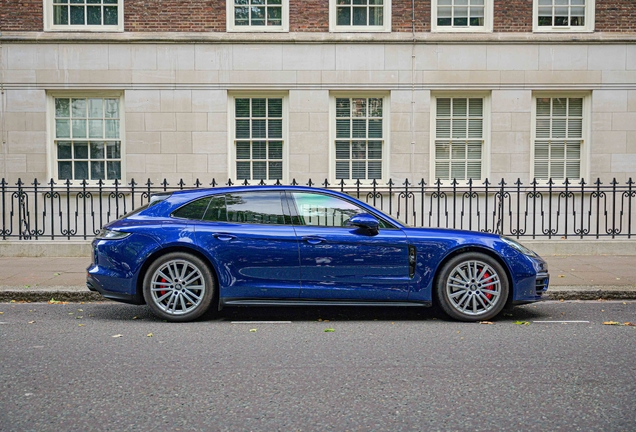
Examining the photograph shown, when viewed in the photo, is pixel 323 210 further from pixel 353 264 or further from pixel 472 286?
pixel 472 286

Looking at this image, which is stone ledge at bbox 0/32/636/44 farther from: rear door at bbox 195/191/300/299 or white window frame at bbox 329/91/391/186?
rear door at bbox 195/191/300/299

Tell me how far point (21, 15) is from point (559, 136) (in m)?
12.9

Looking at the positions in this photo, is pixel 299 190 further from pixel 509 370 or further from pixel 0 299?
pixel 0 299

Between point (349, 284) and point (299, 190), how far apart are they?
1223 millimetres

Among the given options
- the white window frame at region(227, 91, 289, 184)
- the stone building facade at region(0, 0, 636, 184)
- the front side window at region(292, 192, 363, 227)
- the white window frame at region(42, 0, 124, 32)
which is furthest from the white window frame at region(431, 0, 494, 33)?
the front side window at region(292, 192, 363, 227)

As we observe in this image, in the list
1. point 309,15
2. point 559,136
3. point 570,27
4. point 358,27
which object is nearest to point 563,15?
point 570,27

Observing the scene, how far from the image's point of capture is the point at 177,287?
23.9 ft

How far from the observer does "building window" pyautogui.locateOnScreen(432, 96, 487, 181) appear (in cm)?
1606

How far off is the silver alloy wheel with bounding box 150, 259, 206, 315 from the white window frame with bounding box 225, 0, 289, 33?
9.71m

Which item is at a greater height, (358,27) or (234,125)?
(358,27)

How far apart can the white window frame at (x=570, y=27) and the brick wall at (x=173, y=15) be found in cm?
721

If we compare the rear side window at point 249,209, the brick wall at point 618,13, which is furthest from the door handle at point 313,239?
the brick wall at point 618,13

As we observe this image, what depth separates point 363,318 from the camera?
7.70m

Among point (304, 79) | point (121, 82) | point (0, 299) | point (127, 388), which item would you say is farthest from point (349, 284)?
point (121, 82)
